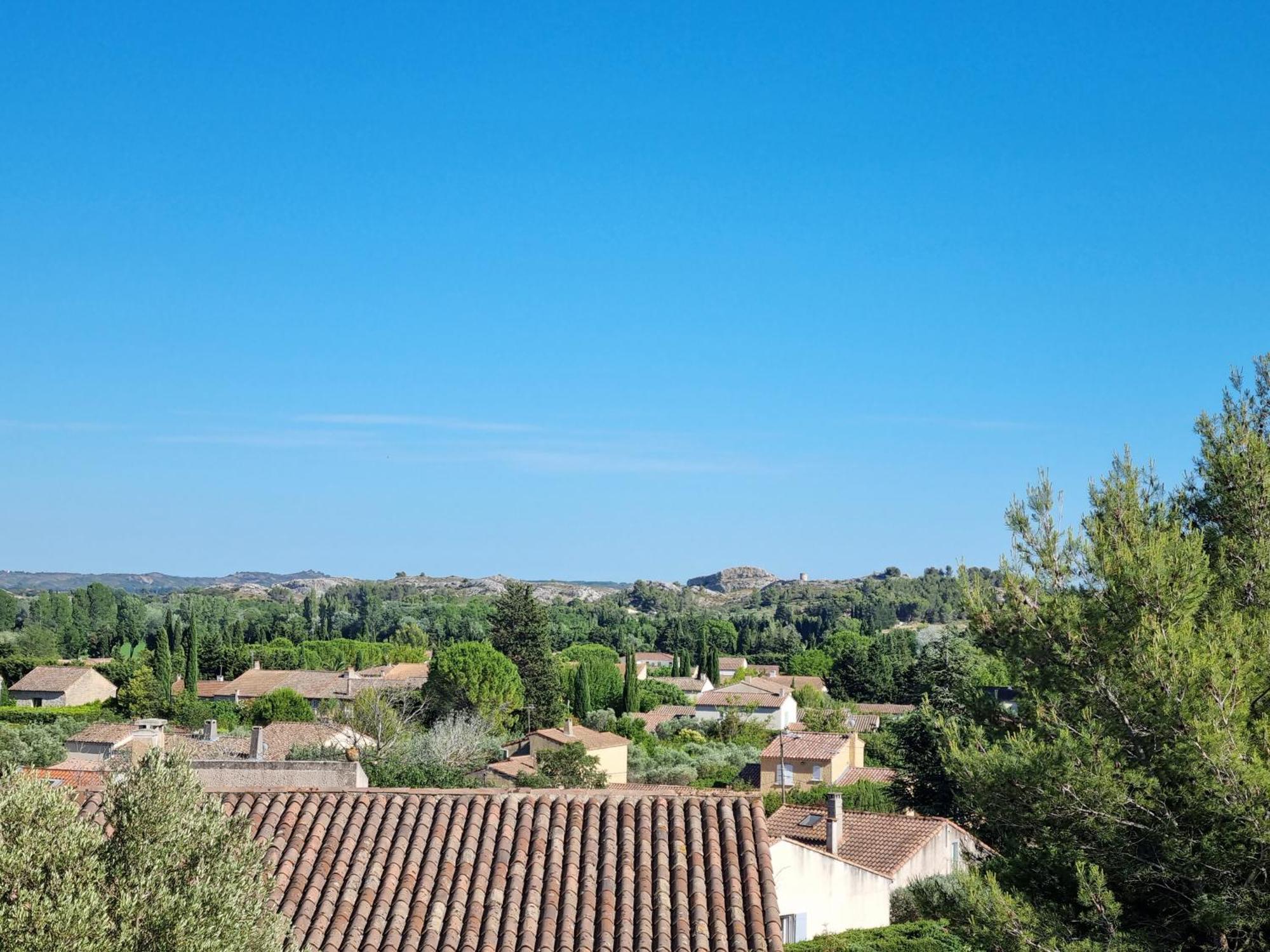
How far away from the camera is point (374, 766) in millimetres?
39844

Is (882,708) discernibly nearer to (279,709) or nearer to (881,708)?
(881,708)

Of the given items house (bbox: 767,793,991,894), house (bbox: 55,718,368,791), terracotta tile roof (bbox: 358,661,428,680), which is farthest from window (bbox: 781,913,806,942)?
terracotta tile roof (bbox: 358,661,428,680)

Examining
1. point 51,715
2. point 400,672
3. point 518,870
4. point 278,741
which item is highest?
point 518,870

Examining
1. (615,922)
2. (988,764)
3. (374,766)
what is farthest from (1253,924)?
(374,766)

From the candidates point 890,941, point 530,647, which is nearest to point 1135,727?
point 890,941

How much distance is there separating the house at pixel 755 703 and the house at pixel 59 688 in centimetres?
3977

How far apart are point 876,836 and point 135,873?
25.9 metres

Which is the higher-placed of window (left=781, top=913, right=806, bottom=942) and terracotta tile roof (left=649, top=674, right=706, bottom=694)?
window (left=781, top=913, right=806, bottom=942)

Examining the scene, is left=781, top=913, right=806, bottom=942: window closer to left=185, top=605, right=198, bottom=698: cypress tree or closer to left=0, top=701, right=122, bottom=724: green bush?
left=0, top=701, right=122, bottom=724: green bush

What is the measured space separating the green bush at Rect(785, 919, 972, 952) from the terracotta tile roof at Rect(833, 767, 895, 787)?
67.5 ft

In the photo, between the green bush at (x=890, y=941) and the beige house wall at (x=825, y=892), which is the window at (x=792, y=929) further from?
the green bush at (x=890, y=941)

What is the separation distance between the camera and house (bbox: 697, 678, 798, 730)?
7888cm

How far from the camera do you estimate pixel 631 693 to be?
83.1 metres

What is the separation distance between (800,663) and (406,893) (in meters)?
110
